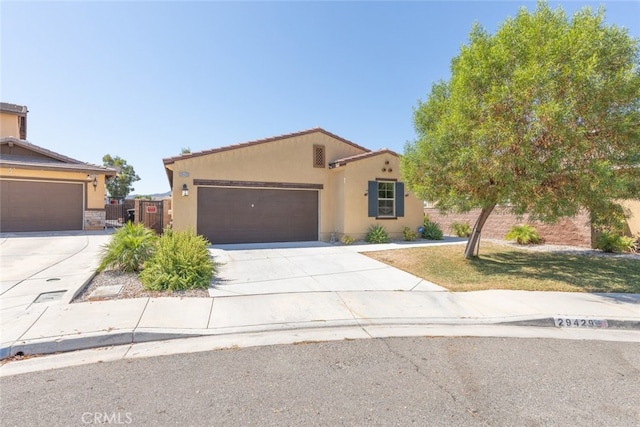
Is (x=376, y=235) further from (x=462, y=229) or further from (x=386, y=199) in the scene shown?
(x=462, y=229)

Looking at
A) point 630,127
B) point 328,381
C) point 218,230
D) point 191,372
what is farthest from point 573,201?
point 218,230

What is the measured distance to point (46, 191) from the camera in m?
14.4

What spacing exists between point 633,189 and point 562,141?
2293 mm

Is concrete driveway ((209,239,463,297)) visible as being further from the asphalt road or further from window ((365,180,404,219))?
window ((365,180,404,219))

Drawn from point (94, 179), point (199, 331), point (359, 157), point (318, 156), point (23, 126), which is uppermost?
point (23, 126)

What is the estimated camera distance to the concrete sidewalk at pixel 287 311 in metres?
4.29

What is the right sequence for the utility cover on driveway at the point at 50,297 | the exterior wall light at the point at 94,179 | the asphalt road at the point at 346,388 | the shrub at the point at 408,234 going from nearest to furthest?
the asphalt road at the point at 346,388
the utility cover on driveway at the point at 50,297
the shrub at the point at 408,234
the exterior wall light at the point at 94,179

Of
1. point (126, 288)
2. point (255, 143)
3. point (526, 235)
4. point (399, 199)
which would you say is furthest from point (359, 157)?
point (126, 288)

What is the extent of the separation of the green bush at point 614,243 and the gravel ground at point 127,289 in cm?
1294

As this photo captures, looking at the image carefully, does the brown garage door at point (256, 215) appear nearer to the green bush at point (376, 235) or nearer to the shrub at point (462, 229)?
the green bush at point (376, 235)

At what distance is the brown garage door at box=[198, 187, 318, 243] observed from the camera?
41.0ft

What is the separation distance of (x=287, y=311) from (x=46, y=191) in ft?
50.5

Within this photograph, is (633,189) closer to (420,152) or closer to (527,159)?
(527,159)

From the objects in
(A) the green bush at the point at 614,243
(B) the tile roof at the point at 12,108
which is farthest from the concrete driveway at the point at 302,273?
(B) the tile roof at the point at 12,108
